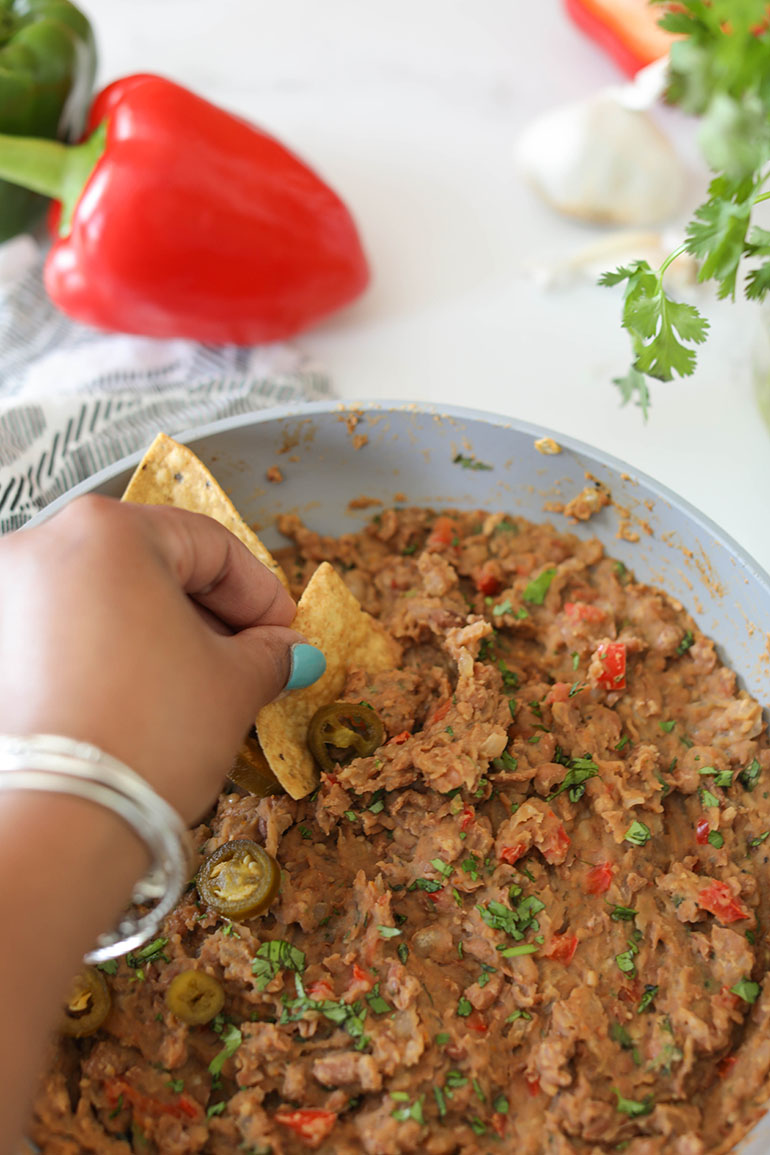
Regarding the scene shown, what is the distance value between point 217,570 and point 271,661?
150 mm

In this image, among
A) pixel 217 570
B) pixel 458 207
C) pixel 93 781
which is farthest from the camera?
pixel 458 207

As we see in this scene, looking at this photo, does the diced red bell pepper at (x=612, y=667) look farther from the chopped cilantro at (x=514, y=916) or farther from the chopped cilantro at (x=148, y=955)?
the chopped cilantro at (x=148, y=955)

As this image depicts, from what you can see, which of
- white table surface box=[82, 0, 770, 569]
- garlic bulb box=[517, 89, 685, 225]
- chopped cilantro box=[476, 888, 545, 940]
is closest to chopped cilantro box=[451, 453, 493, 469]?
white table surface box=[82, 0, 770, 569]

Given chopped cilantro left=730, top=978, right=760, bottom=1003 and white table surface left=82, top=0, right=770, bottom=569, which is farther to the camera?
white table surface left=82, top=0, right=770, bottom=569

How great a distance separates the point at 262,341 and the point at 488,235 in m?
0.71

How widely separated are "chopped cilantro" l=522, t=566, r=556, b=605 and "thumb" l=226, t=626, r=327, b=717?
50cm

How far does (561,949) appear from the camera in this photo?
4.95ft

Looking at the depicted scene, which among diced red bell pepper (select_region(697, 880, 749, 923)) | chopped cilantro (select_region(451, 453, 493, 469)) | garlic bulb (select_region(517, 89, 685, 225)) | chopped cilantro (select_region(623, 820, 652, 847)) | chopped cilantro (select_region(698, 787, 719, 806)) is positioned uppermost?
garlic bulb (select_region(517, 89, 685, 225))

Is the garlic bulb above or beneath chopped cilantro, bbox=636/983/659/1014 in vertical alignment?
above

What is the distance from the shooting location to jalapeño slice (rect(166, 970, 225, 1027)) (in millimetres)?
1478

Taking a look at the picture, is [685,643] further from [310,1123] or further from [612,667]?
[310,1123]

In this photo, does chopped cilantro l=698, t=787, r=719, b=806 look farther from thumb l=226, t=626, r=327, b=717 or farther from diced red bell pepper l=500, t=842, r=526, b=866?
thumb l=226, t=626, r=327, b=717

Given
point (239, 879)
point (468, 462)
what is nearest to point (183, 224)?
point (468, 462)

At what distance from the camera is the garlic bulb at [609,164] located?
259cm
